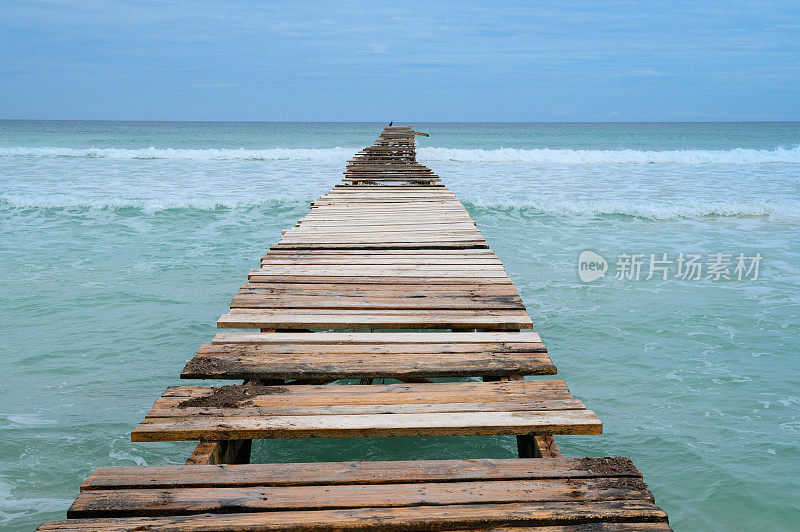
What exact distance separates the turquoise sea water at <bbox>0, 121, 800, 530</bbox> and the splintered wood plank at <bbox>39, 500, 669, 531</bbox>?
1.51 meters

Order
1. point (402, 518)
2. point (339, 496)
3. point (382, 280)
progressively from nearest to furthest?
point (402, 518) → point (339, 496) → point (382, 280)

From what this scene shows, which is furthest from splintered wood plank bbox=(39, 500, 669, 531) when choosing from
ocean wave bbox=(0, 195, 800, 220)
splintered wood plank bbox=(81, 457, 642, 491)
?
ocean wave bbox=(0, 195, 800, 220)

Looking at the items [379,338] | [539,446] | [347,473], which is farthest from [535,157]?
[347,473]

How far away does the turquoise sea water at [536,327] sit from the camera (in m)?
3.28

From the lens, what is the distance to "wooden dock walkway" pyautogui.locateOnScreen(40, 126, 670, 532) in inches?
66.0

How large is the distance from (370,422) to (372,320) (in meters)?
1.08

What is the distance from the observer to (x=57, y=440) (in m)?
3.51

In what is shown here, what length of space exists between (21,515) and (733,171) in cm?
2336

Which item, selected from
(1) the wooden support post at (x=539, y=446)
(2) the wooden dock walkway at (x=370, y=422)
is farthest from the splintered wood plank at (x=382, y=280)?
(1) the wooden support post at (x=539, y=446)

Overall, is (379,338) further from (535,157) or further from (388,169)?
(535,157)

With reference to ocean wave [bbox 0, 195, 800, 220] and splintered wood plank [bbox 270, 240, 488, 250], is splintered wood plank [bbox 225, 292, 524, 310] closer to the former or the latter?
splintered wood plank [bbox 270, 240, 488, 250]

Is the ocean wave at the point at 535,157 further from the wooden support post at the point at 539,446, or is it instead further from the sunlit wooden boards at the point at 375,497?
the sunlit wooden boards at the point at 375,497

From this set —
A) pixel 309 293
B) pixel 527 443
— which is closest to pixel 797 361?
pixel 527 443

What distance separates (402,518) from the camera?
5.42ft
